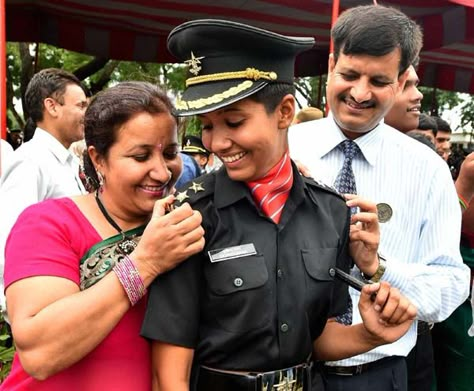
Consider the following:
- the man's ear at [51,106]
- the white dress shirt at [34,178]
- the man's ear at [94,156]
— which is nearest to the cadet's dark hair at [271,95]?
the man's ear at [94,156]

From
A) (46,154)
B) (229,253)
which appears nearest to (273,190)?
(229,253)

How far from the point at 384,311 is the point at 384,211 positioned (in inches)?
21.4

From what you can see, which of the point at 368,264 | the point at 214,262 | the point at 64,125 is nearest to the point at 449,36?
the point at 64,125

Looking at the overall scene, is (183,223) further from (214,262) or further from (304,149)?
(304,149)

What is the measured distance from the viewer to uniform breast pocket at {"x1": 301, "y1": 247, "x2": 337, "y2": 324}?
147 centimetres

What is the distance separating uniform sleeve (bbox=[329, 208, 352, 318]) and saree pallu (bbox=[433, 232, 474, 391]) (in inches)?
69.5

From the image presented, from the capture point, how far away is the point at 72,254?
57.2 inches

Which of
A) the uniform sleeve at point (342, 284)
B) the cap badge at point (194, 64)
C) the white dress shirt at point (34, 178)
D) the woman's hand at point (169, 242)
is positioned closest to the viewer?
the woman's hand at point (169, 242)

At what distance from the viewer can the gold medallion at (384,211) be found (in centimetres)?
188

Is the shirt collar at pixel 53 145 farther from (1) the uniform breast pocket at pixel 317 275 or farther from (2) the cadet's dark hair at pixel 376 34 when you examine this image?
(1) the uniform breast pocket at pixel 317 275

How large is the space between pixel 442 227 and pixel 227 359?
3.02 feet

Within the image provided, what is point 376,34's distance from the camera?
5.76 feet

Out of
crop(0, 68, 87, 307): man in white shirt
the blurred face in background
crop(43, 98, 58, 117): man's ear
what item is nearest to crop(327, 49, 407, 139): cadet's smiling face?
the blurred face in background

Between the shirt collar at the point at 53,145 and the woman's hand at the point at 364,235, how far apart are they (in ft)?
7.50
